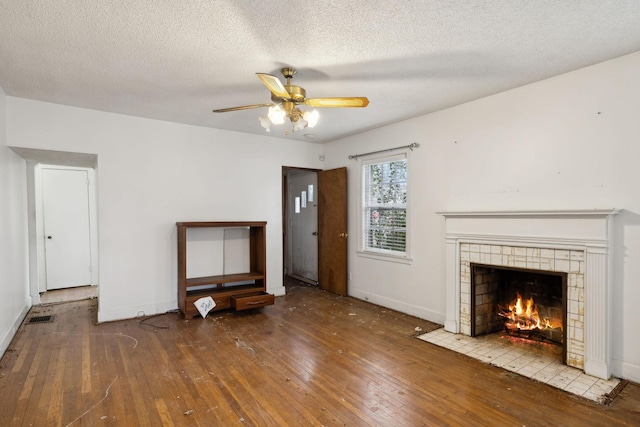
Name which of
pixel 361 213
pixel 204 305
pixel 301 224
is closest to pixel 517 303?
pixel 361 213

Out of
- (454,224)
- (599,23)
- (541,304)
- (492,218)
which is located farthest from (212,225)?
(599,23)

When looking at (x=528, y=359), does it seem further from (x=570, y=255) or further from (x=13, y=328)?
(x=13, y=328)

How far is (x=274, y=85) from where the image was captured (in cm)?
247

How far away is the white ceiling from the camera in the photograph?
2.06 meters

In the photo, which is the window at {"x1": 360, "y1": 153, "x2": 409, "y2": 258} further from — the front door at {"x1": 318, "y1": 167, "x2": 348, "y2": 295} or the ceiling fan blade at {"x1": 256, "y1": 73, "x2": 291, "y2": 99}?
the ceiling fan blade at {"x1": 256, "y1": 73, "x2": 291, "y2": 99}

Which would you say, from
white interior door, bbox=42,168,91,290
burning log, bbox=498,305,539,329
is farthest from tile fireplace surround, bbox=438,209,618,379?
white interior door, bbox=42,168,91,290

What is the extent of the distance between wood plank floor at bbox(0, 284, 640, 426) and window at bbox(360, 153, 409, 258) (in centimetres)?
117

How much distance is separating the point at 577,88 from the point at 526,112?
42cm

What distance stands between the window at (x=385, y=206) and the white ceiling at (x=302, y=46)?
1.20m

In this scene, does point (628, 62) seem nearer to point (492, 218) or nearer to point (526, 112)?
point (526, 112)

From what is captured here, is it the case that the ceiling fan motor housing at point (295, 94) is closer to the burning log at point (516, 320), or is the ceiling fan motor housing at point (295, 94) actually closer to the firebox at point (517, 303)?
the firebox at point (517, 303)

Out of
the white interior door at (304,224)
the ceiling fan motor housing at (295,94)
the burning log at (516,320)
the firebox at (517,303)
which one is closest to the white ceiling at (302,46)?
the ceiling fan motor housing at (295,94)

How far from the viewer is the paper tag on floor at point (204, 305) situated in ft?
14.0

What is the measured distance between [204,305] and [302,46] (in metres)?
3.30
